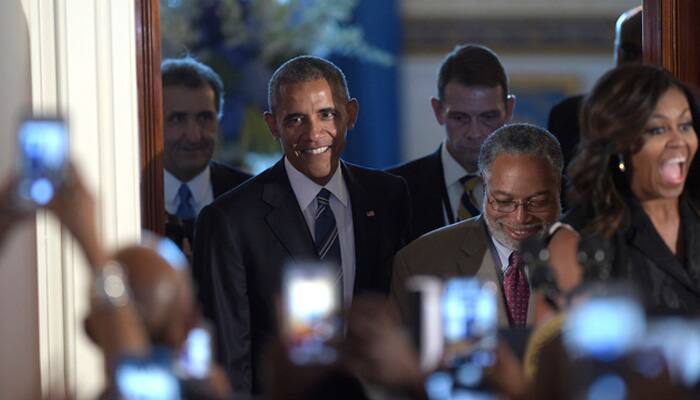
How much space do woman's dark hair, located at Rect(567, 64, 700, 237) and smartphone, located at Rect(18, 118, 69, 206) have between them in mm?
1039

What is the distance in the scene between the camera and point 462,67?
4.30 meters

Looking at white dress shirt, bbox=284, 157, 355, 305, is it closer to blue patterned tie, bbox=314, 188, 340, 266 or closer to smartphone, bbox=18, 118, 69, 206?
blue patterned tie, bbox=314, 188, 340, 266

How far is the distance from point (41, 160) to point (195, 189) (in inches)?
85.5

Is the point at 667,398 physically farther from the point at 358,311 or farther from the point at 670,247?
the point at 670,247

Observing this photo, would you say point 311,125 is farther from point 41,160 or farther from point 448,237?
point 41,160

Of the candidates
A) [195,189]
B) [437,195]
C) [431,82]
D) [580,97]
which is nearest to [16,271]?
[195,189]

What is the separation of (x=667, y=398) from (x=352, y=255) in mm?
1697

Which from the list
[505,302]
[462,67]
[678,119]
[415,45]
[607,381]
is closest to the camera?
[607,381]

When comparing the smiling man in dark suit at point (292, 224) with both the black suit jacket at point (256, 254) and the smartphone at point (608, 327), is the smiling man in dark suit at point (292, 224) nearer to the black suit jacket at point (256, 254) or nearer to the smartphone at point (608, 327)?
the black suit jacket at point (256, 254)

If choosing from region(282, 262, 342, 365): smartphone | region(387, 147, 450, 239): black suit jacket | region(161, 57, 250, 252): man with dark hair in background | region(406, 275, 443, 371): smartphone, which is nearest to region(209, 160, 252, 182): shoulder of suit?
region(161, 57, 250, 252): man with dark hair in background

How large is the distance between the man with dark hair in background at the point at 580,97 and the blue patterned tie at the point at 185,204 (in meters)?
1.15

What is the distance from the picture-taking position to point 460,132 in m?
4.27

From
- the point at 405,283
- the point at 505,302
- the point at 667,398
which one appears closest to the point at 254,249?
the point at 405,283

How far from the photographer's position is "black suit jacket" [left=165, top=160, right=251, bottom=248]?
13.8 feet
